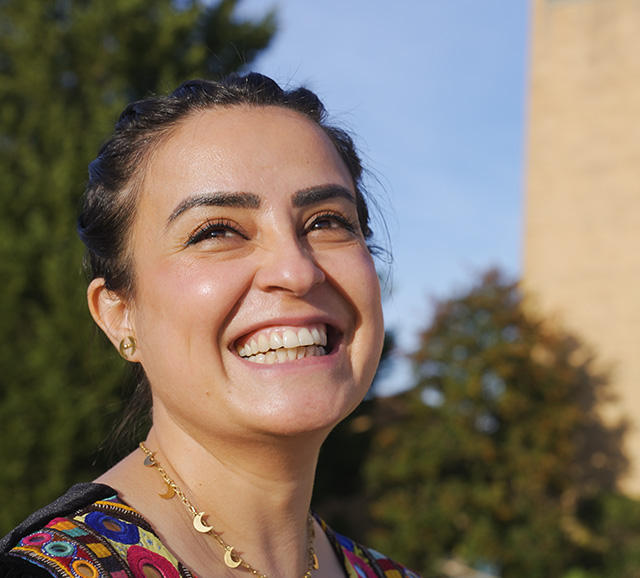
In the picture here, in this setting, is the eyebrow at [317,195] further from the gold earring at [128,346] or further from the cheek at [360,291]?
the gold earring at [128,346]

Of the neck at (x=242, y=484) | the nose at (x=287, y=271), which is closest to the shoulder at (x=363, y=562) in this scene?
the neck at (x=242, y=484)

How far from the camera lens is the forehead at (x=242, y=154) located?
1.47m

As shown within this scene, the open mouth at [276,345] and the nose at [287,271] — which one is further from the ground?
the nose at [287,271]

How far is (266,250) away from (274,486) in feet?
1.64

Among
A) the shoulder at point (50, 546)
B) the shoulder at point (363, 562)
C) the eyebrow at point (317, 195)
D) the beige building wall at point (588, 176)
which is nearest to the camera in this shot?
the shoulder at point (50, 546)

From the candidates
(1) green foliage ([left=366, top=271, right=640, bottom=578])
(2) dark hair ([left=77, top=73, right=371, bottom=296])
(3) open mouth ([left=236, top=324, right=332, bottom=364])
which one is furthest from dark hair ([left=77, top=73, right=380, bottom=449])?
(1) green foliage ([left=366, top=271, right=640, bottom=578])

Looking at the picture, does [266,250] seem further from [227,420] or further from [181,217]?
[227,420]

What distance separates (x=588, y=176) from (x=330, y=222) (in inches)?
608

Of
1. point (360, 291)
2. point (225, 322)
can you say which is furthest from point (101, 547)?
point (360, 291)

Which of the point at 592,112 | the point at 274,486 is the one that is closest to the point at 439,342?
the point at 592,112

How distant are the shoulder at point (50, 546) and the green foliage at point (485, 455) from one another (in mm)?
10045

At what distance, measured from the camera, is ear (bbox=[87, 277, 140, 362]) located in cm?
162

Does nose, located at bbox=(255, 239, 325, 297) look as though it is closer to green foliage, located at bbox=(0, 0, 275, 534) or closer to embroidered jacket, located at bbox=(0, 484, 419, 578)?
embroidered jacket, located at bbox=(0, 484, 419, 578)

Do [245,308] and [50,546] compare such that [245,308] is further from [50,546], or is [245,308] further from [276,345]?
[50,546]
